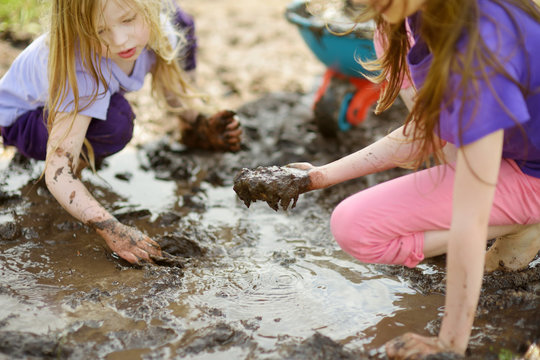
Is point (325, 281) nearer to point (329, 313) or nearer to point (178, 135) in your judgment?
point (329, 313)

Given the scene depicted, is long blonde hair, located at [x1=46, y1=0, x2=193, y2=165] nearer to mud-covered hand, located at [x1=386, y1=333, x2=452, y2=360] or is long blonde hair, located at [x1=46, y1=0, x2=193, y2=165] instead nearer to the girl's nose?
the girl's nose

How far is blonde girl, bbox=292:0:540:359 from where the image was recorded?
4.77ft

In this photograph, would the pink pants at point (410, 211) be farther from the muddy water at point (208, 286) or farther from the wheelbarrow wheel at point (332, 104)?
the wheelbarrow wheel at point (332, 104)

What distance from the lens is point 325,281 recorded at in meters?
2.15

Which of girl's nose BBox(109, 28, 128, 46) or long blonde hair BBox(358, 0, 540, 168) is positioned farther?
girl's nose BBox(109, 28, 128, 46)

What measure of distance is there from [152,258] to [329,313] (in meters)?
0.68

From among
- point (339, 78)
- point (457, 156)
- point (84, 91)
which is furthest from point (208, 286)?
point (339, 78)

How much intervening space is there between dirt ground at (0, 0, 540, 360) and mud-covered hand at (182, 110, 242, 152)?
99 mm

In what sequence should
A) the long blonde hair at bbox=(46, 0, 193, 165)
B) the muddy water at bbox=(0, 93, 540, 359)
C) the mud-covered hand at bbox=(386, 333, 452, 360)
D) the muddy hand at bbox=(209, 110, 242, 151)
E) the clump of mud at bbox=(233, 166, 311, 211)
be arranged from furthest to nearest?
1. the muddy hand at bbox=(209, 110, 242, 151)
2. the long blonde hair at bbox=(46, 0, 193, 165)
3. the clump of mud at bbox=(233, 166, 311, 211)
4. the muddy water at bbox=(0, 93, 540, 359)
5. the mud-covered hand at bbox=(386, 333, 452, 360)

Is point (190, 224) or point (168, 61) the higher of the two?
point (168, 61)

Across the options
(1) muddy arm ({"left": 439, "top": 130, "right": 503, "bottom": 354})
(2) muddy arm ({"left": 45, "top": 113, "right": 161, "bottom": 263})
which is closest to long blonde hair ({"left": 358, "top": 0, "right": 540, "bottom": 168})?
(1) muddy arm ({"left": 439, "top": 130, "right": 503, "bottom": 354})

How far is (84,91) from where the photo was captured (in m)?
2.27

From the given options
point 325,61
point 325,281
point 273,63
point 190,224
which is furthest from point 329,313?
point 273,63

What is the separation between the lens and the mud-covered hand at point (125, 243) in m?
2.17
